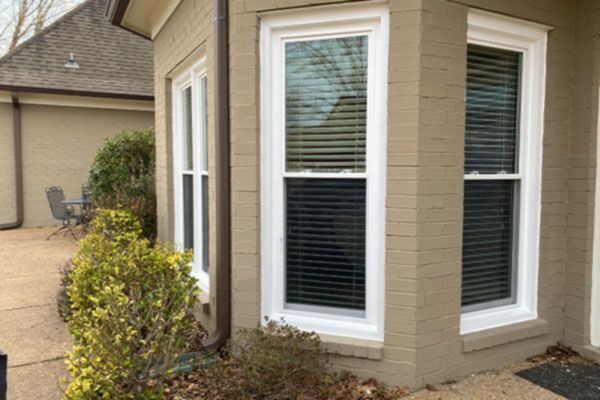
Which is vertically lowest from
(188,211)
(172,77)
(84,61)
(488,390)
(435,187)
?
(488,390)

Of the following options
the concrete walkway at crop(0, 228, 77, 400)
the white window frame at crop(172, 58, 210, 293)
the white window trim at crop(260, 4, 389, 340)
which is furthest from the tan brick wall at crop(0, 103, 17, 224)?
the white window trim at crop(260, 4, 389, 340)

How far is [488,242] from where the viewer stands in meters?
3.57

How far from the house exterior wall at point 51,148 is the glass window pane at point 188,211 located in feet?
23.1

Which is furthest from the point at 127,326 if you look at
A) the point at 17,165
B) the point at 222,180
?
the point at 17,165

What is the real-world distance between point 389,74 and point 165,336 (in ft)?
7.18

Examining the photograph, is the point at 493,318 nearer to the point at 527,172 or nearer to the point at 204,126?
the point at 527,172

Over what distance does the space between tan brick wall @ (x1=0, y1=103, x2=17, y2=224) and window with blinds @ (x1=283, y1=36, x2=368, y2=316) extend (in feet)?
31.5

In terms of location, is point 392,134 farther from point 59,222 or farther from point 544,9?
point 59,222

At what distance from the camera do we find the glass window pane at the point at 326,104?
3256 mm

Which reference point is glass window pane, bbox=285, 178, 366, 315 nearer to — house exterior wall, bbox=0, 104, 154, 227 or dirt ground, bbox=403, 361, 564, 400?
dirt ground, bbox=403, 361, 564, 400

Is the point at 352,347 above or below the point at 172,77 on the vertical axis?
below

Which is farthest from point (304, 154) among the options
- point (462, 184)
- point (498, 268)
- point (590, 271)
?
point (590, 271)

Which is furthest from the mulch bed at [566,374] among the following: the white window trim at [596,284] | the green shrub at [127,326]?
the green shrub at [127,326]

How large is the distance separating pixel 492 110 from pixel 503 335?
1699 mm
